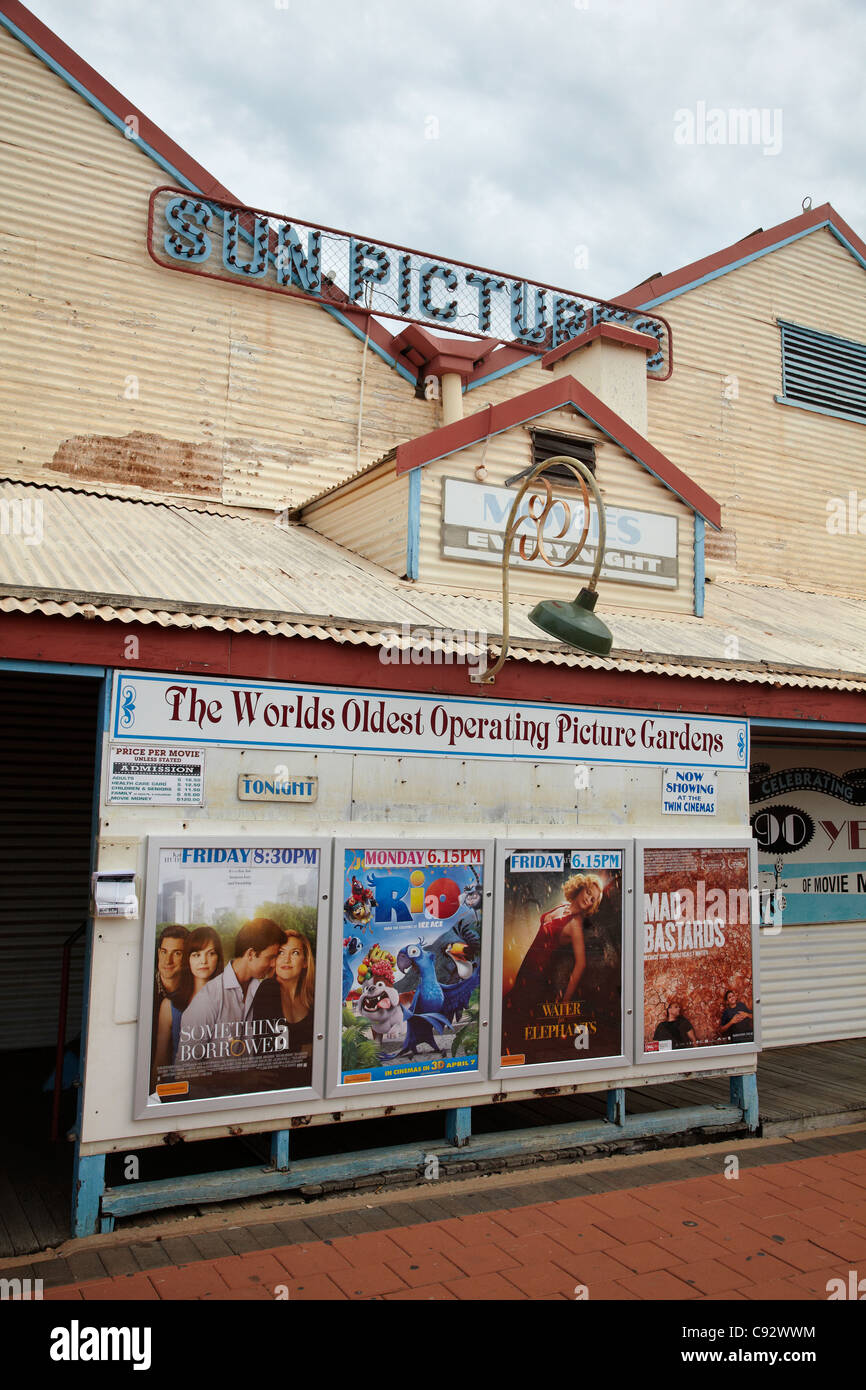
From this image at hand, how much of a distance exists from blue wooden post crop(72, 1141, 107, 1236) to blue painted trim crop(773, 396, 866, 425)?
1236 centimetres

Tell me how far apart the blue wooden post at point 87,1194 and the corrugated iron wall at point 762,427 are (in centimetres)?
996

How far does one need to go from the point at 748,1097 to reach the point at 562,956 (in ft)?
6.81

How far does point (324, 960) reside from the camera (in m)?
6.07

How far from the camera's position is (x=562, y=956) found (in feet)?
22.8

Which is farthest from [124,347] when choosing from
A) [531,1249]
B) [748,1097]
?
[748,1097]

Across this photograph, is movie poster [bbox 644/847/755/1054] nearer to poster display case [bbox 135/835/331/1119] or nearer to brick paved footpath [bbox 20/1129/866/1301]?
brick paved footpath [bbox 20/1129/866/1301]

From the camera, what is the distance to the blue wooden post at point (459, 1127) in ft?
21.4

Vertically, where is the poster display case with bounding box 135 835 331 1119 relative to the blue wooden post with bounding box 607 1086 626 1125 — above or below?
above

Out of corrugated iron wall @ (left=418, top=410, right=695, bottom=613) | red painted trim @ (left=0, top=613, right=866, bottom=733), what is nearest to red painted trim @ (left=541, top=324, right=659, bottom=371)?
corrugated iron wall @ (left=418, top=410, right=695, bottom=613)

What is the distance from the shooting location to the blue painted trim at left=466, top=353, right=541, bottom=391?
1188cm

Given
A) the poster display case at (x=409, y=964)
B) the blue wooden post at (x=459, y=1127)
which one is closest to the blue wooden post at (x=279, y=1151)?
the poster display case at (x=409, y=964)

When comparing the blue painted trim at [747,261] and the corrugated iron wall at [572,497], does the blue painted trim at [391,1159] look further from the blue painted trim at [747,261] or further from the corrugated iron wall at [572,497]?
the blue painted trim at [747,261]

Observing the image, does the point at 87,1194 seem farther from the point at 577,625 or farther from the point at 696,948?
the point at 696,948
